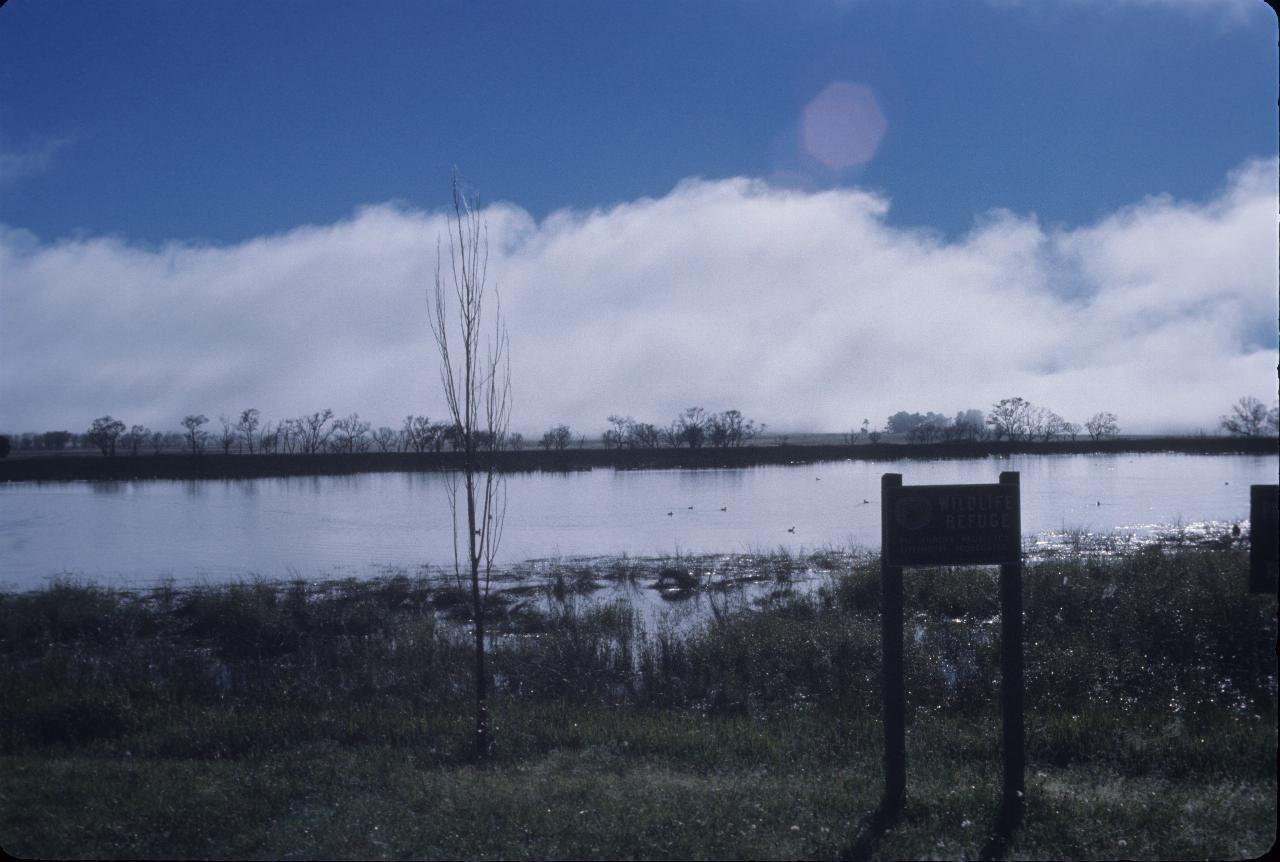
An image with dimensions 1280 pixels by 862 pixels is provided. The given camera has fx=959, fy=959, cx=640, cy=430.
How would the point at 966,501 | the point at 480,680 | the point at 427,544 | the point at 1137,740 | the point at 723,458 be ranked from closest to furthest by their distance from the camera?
the point at 966,501
the point at 1137,740
the point at 480,680
the point at 427,544
the point at 723,458

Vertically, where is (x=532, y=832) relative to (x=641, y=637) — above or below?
above

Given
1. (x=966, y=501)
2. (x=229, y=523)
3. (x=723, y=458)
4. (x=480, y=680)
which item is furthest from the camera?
(x=723, y=458)

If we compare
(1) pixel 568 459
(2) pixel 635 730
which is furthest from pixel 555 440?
(2) pixel 635 730

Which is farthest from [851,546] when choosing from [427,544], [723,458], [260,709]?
[723,458]

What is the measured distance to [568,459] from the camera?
104938 millimetres

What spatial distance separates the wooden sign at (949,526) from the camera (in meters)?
7.11

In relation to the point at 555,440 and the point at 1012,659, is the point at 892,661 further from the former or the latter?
the point at 555,440

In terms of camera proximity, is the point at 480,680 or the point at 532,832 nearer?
the point at 532,832

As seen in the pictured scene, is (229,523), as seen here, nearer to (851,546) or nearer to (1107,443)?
(851,546)

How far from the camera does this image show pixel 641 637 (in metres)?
18.4

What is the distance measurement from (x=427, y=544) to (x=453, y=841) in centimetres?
3446

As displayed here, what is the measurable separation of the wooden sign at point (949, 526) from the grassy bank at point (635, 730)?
1686 mm

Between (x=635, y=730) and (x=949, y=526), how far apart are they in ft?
13.2

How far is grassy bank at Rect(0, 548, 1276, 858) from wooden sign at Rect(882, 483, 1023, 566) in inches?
66.4
